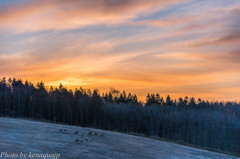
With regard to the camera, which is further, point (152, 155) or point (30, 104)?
point (30, 104)

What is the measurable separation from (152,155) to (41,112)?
3097 inches

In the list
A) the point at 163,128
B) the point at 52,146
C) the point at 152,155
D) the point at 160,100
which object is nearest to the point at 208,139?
the point at 163,128

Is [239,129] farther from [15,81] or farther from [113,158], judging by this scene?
[15,81]

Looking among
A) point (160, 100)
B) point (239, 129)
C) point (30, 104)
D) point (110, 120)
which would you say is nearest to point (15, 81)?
point (30, 104)

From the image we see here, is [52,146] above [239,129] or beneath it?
above

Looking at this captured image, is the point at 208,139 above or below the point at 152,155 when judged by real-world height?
below

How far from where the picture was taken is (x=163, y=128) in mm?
97188

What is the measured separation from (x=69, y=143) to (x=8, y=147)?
709 cm

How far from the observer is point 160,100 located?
15262 cm

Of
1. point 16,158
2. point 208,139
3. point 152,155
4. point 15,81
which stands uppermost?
point 15,81

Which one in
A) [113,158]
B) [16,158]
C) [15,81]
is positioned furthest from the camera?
[15,81]

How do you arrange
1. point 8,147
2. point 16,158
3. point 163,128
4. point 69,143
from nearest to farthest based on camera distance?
point 16,158 → point 8,147 → point 69,143 → point 163,128

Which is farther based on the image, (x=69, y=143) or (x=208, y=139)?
(x=208, y=139)

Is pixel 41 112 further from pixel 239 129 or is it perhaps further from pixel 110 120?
pixel 239 129
